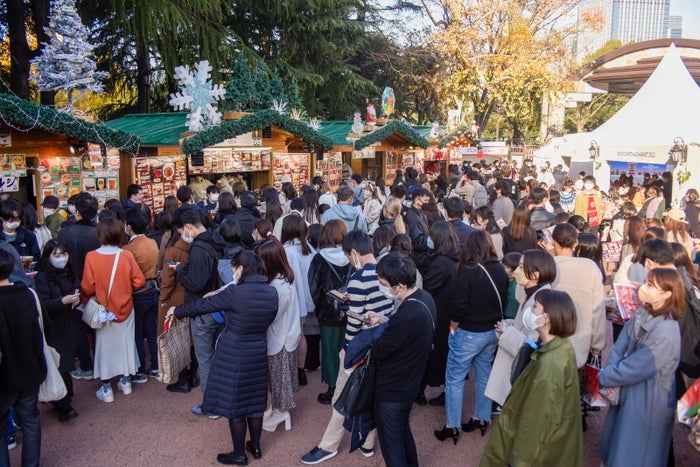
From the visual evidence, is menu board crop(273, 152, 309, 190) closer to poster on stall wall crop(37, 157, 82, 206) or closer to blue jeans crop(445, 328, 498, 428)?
poster on stall wall crop(37, 157, 82, 206)

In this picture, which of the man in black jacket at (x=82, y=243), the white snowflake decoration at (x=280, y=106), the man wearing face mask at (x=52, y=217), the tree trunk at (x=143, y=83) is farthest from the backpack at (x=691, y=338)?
the tree trunk at (x=143, y=83)

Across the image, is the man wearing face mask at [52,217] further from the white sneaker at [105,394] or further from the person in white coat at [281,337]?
the person in white coat at [281,337]

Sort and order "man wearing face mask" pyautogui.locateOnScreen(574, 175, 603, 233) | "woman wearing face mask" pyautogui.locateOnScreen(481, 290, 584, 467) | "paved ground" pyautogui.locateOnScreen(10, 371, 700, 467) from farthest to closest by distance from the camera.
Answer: "man wearing face mask" pyautogui.locateOnScreen(574, 175, 603, 233) < "paved ground" pyautogui.locateOnScreen(10, 371, 700, 467) < "woman wearing face mask" pyautogui.locateOnScreen(481, 290, 584, 467)

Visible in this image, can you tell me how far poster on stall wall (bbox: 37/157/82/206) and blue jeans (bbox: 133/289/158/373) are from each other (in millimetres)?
3555

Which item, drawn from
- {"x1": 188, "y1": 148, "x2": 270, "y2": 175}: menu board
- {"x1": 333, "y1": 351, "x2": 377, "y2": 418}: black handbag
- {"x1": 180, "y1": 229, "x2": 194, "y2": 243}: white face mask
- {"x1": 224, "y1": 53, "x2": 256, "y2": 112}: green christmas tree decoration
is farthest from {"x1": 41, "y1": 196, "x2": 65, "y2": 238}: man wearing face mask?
{"x1": 333, "y1": 351, "x2": 377, "y2": 418}: black handbag

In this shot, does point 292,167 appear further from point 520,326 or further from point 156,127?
point 520,326

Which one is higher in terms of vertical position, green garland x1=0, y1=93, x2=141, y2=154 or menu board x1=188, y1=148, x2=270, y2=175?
green garland x1=0, y1=93, x2=141, y2=154

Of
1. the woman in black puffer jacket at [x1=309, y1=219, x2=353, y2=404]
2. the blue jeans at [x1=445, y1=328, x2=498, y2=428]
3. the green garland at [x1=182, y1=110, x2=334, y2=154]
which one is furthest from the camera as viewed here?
the green garland at [x1=182, y1=110, x2=334, y2=154]

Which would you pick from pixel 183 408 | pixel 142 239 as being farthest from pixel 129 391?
pixel 142 239

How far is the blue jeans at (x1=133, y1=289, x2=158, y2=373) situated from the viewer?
597 centimetres

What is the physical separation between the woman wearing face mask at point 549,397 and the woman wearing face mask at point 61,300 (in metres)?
3.79

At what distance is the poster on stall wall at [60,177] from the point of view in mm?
8594

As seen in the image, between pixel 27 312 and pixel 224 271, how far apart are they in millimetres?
1635

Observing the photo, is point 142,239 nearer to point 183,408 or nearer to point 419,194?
point 183,408
